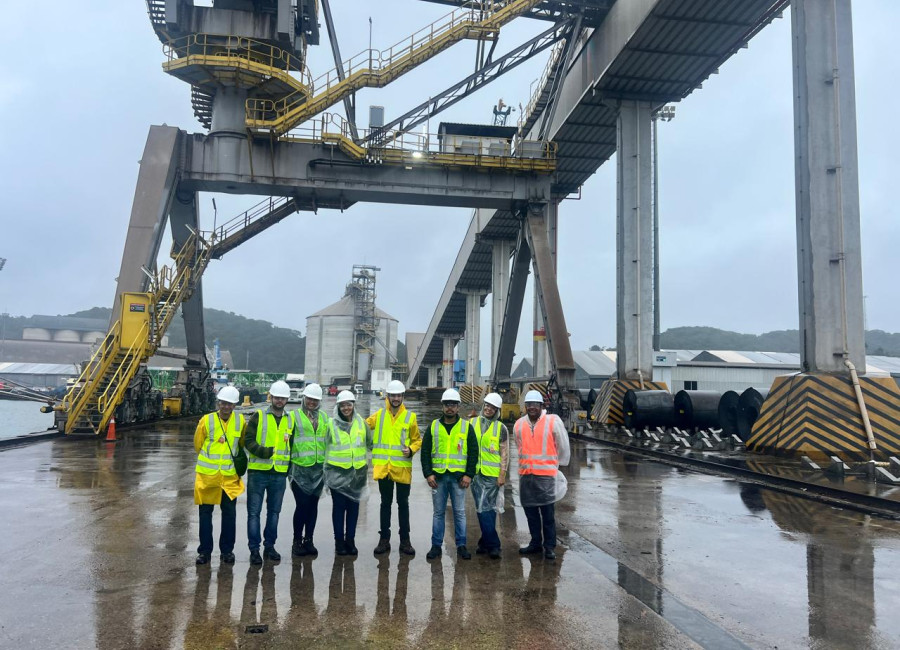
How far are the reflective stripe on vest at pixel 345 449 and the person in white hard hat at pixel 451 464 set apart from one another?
65 cm

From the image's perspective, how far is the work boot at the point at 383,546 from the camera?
242 inches

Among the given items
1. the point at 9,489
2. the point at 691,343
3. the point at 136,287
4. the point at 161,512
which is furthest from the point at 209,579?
the point at 691,343

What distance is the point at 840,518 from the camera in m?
8.04

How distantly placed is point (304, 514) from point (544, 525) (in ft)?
7.87

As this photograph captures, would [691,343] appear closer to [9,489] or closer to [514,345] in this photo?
[514,345]

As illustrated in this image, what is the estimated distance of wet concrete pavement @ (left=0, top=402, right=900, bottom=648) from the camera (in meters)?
4.18

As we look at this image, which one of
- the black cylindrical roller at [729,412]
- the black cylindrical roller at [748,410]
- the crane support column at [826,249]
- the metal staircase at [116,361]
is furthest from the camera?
the metal staircase at [116,361]

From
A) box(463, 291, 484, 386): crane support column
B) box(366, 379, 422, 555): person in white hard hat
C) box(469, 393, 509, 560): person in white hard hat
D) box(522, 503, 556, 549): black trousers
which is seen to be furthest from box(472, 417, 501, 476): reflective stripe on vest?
box(463, 291, 484, 386): crane support column

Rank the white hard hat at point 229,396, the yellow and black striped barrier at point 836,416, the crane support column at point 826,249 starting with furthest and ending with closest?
the crane support column at point 826,249 → the yellow and black striped barrier at point 836,416 → the white hard hat at point 229,396

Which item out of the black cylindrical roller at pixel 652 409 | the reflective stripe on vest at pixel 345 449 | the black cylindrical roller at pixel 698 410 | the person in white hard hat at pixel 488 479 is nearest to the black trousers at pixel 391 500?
the reflective stripe on vest at pixel 345 449

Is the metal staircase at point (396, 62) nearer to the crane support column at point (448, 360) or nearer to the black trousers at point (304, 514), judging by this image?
the black trousers at point (304, 514)

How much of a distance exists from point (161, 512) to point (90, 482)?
324cm

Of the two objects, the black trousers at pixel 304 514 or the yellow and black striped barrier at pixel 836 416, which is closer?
the black trousers at pixel 304 514

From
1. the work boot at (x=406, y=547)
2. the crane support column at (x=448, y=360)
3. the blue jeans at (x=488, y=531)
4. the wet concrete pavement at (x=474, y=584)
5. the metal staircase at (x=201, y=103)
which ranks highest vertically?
the metal staircase at (x=201, y=103)
